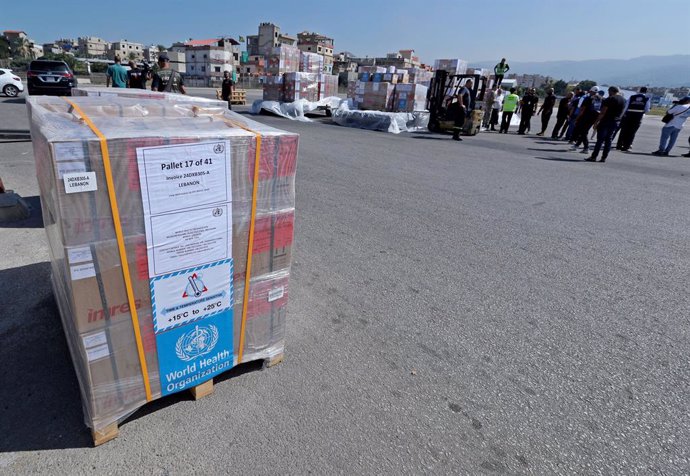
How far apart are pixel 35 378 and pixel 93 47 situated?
629ft

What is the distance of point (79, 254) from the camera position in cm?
158

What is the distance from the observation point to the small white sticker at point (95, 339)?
172 centimetres

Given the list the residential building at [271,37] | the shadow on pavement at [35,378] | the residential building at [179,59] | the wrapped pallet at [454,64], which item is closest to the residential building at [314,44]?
the residential building at [271,37]

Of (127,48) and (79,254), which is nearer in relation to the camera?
(79,254)

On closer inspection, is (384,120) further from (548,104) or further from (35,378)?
(35,378)

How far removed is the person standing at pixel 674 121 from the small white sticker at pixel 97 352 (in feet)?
52.4

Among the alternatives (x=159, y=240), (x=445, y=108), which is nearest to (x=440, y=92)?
(x=445, y=108)

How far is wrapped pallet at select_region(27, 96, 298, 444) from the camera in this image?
5.16ft

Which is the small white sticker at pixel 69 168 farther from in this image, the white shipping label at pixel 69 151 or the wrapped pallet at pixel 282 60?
the wrapped pallet at pixel 282 60

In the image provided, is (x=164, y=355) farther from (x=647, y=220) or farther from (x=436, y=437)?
(x=647, y=220)

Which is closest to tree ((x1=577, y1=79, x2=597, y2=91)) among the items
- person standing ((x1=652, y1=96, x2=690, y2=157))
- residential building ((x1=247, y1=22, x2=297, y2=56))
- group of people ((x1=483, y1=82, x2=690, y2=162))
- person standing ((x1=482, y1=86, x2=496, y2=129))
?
group of people ((x1=483, y1=82, x2=690, y2=162))

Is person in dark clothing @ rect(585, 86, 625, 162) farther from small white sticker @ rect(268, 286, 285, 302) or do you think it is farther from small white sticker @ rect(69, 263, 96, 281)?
small white sticker @ rect(69, 263, 96, 281)

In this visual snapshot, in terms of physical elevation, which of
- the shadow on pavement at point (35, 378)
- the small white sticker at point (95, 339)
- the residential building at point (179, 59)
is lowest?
the shadow on pavement at point (35, 378)

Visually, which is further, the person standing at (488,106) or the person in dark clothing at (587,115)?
the person standing at (488,106)
